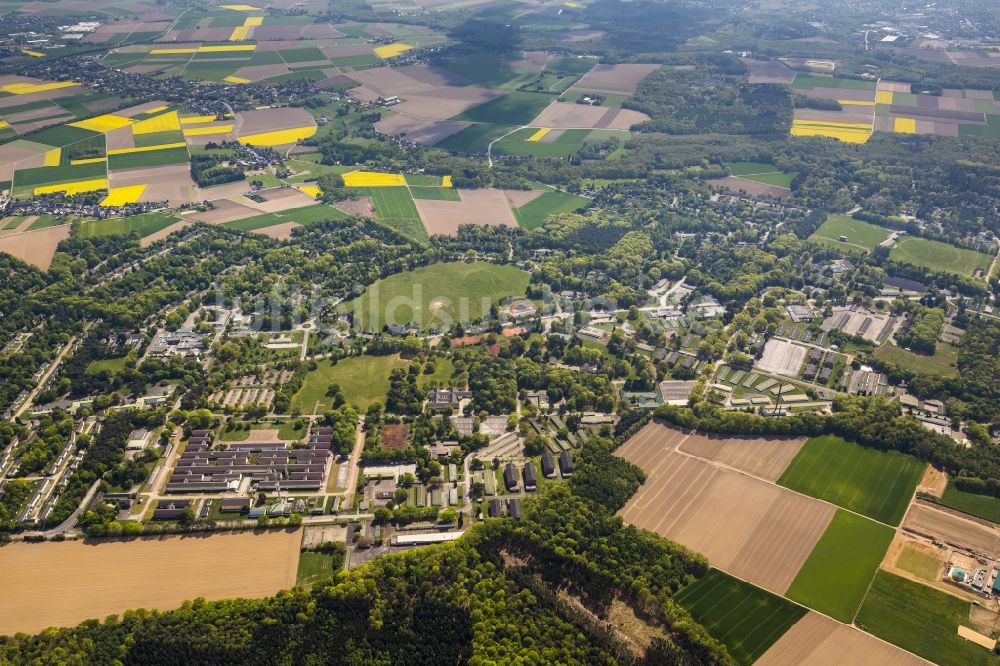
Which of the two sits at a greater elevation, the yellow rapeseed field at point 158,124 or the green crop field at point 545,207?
the yellow rapeseed field at point 158,124

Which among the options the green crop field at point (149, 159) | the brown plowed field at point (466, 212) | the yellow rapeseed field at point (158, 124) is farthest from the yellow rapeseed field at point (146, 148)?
the brown plowed field at point (466, 212)

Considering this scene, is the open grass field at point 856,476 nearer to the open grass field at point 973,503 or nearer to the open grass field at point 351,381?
the open grass field at point 973,503

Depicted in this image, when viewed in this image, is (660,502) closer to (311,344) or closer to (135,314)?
(311,344)

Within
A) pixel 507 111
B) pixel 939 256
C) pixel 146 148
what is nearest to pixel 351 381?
pixel 939 256

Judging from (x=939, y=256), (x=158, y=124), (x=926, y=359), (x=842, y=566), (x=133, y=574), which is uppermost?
(x=158, y=124)

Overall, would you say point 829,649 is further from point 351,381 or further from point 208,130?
point 208,130

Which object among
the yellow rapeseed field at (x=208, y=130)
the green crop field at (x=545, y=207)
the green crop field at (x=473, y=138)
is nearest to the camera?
the green crop field at (x=545, y=207)
